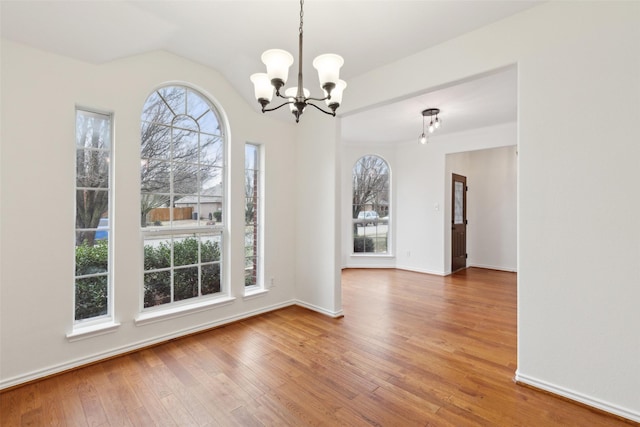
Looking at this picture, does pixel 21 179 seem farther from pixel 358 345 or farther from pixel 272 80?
pixel 358 345

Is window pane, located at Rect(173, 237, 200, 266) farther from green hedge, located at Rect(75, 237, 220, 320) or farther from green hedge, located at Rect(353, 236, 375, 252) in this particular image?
green hedge, located at Rect(353, 236, 375, 252)

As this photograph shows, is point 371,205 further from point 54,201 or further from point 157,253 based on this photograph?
point 54,201

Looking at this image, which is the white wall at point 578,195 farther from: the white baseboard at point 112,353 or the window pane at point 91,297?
the window pane at point 91,297

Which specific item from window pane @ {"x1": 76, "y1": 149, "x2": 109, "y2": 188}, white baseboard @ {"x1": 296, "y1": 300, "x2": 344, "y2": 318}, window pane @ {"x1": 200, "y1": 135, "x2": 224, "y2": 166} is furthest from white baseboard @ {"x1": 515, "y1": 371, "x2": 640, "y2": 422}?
window pane @ {"x1": 76, "y1": 149, "x2": 109, "y2": 188}

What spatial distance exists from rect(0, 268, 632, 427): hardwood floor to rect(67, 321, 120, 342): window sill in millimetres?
262

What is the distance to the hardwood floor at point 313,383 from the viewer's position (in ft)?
6.12

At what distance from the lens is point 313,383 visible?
2236 millimetres

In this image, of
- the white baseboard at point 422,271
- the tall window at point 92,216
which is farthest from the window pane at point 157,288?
the white baseboard at point 422,271

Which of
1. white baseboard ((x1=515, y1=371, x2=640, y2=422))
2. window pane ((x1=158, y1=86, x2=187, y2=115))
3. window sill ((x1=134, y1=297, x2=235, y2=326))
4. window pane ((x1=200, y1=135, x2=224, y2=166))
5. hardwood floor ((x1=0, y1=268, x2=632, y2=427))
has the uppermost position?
window pane ((x1=158, y1=86, x2=187, y2=115))

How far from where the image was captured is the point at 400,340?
2.99 metres

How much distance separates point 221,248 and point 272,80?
90.3 inches

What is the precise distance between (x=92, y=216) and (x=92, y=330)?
0.99 meters

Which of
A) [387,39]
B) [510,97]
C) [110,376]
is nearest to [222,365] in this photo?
[110,376]

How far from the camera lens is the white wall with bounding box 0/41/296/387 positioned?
2162 millimetres
